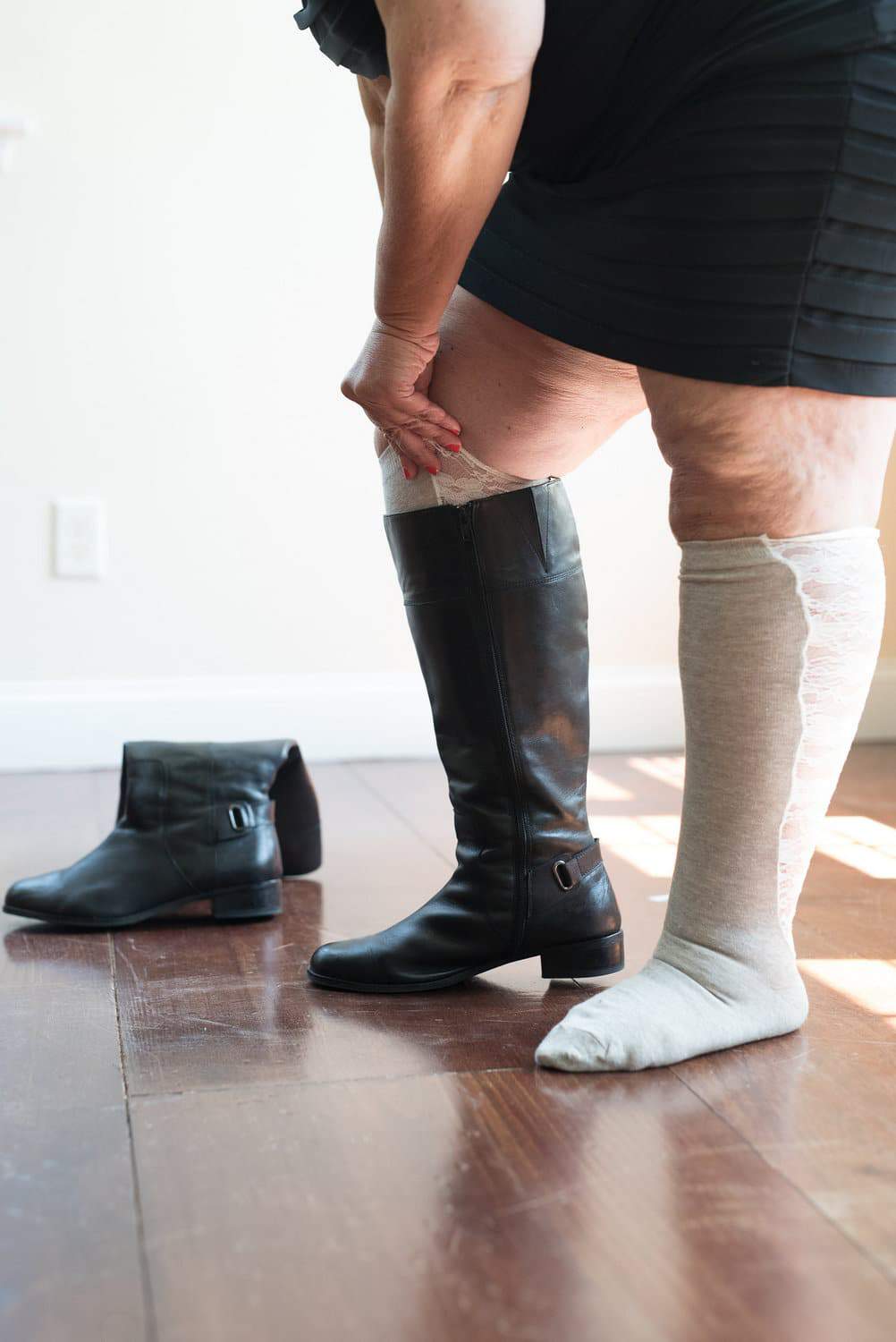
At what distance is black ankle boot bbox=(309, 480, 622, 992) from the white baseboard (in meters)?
1.22

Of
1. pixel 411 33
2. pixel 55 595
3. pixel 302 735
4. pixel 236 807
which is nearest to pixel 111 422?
pixel 55 595

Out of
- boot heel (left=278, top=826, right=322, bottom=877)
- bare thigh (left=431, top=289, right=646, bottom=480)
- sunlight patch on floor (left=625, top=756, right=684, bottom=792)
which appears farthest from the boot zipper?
sunlight patch on floor (left=625, top=756, right=684, bottom=792)

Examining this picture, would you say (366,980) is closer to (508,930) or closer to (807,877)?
(508,930)

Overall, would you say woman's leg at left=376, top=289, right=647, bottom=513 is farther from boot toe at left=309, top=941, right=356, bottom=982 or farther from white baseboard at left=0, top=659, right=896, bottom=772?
white baseboard at left=0, top=659, right=896, bottom=772

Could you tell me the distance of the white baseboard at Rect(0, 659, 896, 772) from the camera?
86.2 inches

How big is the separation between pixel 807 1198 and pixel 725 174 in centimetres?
60

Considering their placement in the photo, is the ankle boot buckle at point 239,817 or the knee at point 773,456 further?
the ankle boot buckle at point 239,817

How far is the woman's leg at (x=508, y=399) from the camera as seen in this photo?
1.01 metres

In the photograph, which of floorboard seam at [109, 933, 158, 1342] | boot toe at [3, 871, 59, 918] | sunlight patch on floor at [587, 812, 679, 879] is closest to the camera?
floorboard seam at [109, 933, 158, 1342]

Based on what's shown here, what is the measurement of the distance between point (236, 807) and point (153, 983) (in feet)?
0.88

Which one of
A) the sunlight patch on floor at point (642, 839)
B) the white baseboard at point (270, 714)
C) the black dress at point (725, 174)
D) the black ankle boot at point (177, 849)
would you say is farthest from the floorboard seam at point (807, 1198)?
the white baseboard at point (270, 714)

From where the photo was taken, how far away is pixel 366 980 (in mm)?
1069

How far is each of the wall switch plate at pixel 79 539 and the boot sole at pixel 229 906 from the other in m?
1.00

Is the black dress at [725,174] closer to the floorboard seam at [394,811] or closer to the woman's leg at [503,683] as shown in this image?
the woman's leg at [503,683]
